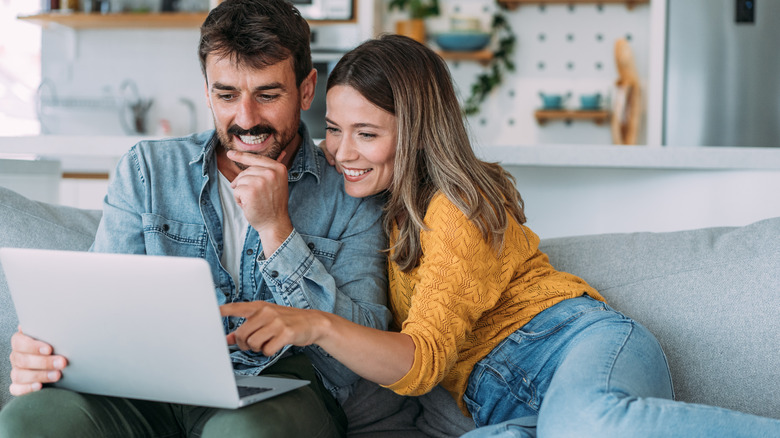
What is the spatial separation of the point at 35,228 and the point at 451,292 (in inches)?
34.5

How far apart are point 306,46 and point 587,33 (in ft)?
9.48

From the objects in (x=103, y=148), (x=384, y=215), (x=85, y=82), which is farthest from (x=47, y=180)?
(x=85, y=82)

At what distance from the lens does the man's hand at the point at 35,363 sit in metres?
1.03

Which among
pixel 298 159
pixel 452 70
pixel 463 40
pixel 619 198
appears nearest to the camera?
pixel 298 159

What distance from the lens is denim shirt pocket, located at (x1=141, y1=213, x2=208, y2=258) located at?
1.37 meters

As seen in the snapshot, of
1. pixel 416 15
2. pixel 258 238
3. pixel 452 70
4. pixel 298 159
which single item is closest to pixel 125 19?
pixel 416 15

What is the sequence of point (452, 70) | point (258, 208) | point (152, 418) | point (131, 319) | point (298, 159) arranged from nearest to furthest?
1. point (131, 319)
2. point (152, 418)
3. point (258, 208)
4. point (298, 159)
5. point (452, 70)

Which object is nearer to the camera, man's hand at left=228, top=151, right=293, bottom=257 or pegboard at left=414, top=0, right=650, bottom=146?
man's hand at left=228, top=151, right=293, bottom=257

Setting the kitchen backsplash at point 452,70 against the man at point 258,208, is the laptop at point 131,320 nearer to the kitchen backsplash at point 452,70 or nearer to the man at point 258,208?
the man at point 258,208

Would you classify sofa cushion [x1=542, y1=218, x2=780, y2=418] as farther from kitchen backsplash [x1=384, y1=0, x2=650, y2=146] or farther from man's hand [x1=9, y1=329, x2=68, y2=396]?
kitchen backsplash [x1=384, y1=0, x2=650, y2=146]

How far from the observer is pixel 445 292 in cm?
119

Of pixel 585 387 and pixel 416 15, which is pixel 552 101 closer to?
pixel 416 15

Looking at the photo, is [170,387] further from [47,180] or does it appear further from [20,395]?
[47,180]

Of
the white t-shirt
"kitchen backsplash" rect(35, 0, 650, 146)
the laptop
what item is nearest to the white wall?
the white t-shirt
